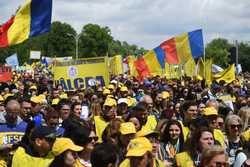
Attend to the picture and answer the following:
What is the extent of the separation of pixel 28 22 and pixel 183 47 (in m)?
8.85

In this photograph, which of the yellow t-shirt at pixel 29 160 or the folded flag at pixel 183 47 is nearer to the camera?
the yellow t-shirt at pixel 29 160

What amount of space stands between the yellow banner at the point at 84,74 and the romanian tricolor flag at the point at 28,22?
4.20 metres

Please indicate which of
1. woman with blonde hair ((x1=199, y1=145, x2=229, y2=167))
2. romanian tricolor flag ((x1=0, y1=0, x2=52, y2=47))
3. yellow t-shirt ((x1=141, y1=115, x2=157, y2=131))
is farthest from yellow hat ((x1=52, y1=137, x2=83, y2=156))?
romanian tricolor flag ((x1=0, y1=0, x2=52, y2=47))

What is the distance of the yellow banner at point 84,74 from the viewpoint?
1544 centimetres

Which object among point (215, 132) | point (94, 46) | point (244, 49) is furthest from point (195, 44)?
point (244, 49)

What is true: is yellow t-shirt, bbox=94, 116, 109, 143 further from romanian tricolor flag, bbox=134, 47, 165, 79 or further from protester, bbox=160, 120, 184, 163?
romanian tricolor flag, bbox=134, 47, 165, 79

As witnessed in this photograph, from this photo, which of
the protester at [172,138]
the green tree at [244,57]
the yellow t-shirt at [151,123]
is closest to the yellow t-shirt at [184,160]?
the protester at [172,138]

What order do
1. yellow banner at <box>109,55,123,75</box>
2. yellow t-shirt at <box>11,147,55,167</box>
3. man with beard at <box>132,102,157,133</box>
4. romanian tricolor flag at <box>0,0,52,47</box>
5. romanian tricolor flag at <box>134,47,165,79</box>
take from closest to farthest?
yellow t-shirt at <box>11,147,55,167</box>
man with beard at <box>132,102,157,133</box>
romanian tricolor flag at <box>0,0,52,47</box>
romanian tricolor flag at <box>134,47,165,79</box>
yellow banner at <box>109,55,123,75</box>

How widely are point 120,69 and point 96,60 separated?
41.8 feet

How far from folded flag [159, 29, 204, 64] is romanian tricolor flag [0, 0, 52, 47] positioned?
27.7 feet

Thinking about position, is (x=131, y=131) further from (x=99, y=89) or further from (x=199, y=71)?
(x=199, y=71)

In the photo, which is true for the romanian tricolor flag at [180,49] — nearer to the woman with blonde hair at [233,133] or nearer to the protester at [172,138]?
the woman with blonde hair at [233,133]

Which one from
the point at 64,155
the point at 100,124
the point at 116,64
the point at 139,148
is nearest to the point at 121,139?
the point at 139,148

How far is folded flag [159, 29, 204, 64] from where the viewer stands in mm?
19016
